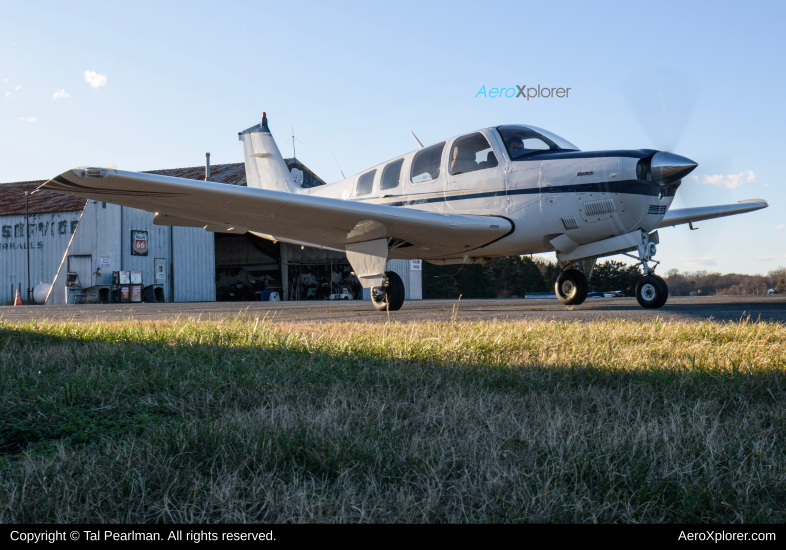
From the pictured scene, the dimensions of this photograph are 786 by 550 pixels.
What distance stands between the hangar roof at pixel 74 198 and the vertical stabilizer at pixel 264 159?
36.3ft

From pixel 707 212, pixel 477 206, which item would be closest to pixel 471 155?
pixel 477 206

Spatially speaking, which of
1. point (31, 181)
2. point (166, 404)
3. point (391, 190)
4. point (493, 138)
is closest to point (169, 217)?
point (391, 190)

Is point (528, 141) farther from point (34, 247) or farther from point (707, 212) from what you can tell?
point (34, 247)

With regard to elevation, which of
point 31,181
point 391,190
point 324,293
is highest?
point 31,181

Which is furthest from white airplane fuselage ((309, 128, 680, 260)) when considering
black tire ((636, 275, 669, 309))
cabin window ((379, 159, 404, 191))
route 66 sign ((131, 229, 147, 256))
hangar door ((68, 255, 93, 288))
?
hangar door ((68, 255, 93, 288))

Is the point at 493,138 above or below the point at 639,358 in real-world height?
above

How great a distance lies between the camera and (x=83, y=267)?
20.3 meters

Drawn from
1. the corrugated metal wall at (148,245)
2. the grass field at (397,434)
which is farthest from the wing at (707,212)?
the corrugated metal wall at (148,245)

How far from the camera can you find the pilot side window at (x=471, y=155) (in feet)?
23.3

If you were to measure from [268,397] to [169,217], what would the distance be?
566cm

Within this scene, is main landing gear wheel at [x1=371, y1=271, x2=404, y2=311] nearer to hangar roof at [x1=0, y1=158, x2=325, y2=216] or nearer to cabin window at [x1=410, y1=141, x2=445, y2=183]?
cabin window at [x1=410, y1=141, x2=445, y2=183]

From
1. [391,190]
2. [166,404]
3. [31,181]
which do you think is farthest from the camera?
[31,181]

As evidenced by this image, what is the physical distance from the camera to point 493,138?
700 cm
